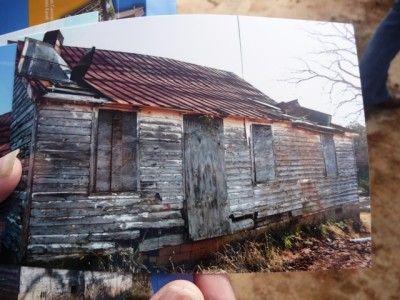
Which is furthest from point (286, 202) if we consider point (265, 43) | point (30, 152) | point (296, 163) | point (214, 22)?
point (30, 152)

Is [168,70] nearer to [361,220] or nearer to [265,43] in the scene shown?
[265,43]

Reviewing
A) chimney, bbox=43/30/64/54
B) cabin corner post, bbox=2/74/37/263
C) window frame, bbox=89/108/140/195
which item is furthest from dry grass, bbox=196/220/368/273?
chimney, bbox=43/30/64/54

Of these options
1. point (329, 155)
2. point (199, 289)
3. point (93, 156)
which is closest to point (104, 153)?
point (93, 156)

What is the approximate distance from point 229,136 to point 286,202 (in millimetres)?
316

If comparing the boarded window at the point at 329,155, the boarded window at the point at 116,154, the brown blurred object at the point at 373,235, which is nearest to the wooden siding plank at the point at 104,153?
the boarded window at the point at 116,154

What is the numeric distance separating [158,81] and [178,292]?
76 cm

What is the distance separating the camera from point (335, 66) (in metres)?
1.14

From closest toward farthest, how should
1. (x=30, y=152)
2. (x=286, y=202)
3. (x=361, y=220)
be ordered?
(x=30, y=152) → (x=286, y=202) → (x=361, y=220)

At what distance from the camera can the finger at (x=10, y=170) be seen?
105 cm

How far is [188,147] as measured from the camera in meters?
1.06

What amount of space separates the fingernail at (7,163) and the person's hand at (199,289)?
Answer: 67 cm

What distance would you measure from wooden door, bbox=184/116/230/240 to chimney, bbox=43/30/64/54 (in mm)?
469

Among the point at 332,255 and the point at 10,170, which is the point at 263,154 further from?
the point at 10,170

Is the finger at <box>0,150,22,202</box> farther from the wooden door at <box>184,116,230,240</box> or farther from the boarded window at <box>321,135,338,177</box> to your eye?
the boarded window at <box>321,135,338,177</box>
